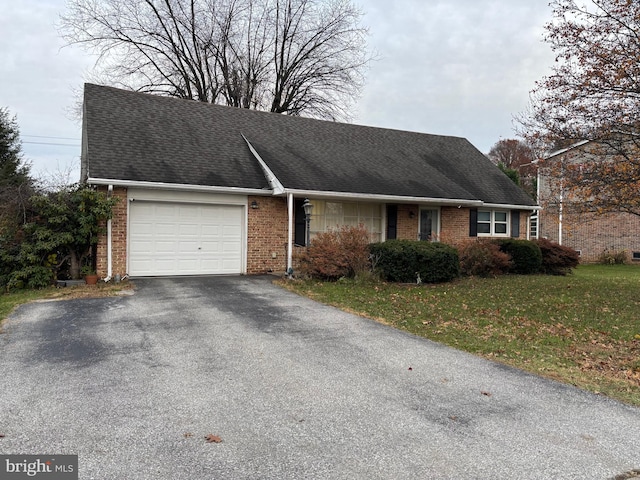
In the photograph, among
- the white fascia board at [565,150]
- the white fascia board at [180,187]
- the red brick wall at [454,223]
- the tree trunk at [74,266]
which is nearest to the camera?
the white fascia board at [565,150]

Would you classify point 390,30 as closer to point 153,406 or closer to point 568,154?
point 568,154

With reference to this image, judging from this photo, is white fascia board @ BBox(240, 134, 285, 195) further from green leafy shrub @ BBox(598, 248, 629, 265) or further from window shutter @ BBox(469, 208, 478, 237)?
green leafy shrub @ BBox(598, 248, 629, 265)

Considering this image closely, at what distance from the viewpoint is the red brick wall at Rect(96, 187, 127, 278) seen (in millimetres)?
10930

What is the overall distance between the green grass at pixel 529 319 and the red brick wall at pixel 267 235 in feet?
7.62

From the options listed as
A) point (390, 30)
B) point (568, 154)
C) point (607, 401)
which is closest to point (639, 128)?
point (568, 154)

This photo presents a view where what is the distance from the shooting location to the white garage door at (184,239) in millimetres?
11562

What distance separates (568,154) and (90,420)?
1038 cm

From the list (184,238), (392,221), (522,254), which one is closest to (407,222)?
(392,221)

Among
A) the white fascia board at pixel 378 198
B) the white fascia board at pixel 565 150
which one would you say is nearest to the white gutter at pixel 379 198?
the white fascia board at pixel 378 198

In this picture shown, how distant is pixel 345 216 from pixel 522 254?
633cm

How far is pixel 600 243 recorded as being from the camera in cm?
2405

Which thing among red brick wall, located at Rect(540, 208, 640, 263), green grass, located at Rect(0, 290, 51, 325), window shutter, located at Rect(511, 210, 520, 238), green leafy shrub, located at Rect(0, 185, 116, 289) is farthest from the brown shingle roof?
red brick wall, located at Rect(540, 208, 640, 263)

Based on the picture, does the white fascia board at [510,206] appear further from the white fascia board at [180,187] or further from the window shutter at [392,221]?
the white fascia board at [180,187]

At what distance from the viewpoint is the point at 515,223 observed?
18.1 meters
